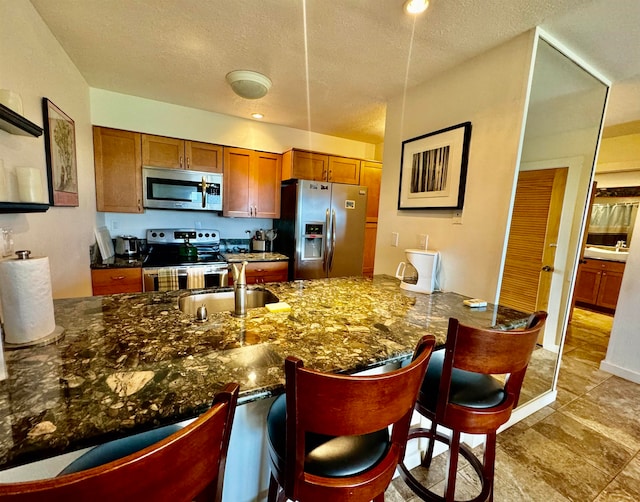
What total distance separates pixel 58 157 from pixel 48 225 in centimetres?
51

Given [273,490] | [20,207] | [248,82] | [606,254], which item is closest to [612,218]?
[606,254]

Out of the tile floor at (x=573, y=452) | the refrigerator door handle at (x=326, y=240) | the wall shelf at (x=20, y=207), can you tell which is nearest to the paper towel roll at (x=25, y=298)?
the wall shelf at (x=20, y=207)

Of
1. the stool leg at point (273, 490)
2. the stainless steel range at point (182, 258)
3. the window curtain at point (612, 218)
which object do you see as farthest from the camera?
the window curtain at point (612, 218)

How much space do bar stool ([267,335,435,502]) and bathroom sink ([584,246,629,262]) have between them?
521 cm

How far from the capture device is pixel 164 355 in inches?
34.6

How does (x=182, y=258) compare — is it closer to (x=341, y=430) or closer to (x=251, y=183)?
(x=251, y=183)

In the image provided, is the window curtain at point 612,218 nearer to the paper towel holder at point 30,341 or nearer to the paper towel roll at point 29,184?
the paper towel holder at point 30,341

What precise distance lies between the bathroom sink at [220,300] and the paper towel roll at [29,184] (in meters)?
0.80

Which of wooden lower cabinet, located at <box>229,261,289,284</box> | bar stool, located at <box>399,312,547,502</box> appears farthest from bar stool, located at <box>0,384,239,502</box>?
wooden lower cabinet, located at <box>229,261,289,284</box>

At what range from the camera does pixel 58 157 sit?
191 cm

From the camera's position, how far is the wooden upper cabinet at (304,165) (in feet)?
11.2

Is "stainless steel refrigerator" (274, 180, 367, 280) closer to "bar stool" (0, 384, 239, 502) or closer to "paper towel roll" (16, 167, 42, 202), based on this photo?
"paper towel roll" (16, 167, 42, 202)

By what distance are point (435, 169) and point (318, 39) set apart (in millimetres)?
1207

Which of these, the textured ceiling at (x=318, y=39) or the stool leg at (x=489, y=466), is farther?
the textured ceiling at (x=318, y=39)
